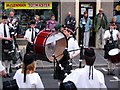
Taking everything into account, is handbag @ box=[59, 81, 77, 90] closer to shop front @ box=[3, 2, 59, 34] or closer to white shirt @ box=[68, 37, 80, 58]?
white shirt @ box=[68, 37, 80, 58]

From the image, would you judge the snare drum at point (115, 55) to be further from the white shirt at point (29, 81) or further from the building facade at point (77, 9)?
the building facade at point (77, 9)

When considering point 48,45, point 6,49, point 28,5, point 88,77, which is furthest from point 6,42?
point 88,77

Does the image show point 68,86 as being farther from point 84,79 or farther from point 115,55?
point 115,55

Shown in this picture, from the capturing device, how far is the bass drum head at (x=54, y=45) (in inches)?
428

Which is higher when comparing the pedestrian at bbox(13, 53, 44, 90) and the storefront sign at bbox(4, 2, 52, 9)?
the storefront sign at bbox(4, 2, 52, 9)

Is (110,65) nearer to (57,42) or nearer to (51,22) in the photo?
(57,42)

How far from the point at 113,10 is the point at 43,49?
8.04 meters

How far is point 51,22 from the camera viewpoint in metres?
17.2

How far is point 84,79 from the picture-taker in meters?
5.77

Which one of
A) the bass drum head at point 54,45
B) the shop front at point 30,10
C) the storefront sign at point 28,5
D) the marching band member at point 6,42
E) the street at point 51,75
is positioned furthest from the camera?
the shop front at point 30,10

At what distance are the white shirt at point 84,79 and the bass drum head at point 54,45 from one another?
16.0ft

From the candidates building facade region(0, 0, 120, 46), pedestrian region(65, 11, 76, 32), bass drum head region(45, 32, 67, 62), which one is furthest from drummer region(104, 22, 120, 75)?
building facade region(0, 0, 120, 46)

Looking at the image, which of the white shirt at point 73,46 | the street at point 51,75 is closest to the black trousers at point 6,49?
the street at point 51,75

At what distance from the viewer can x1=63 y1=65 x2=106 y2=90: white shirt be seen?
571 cm
